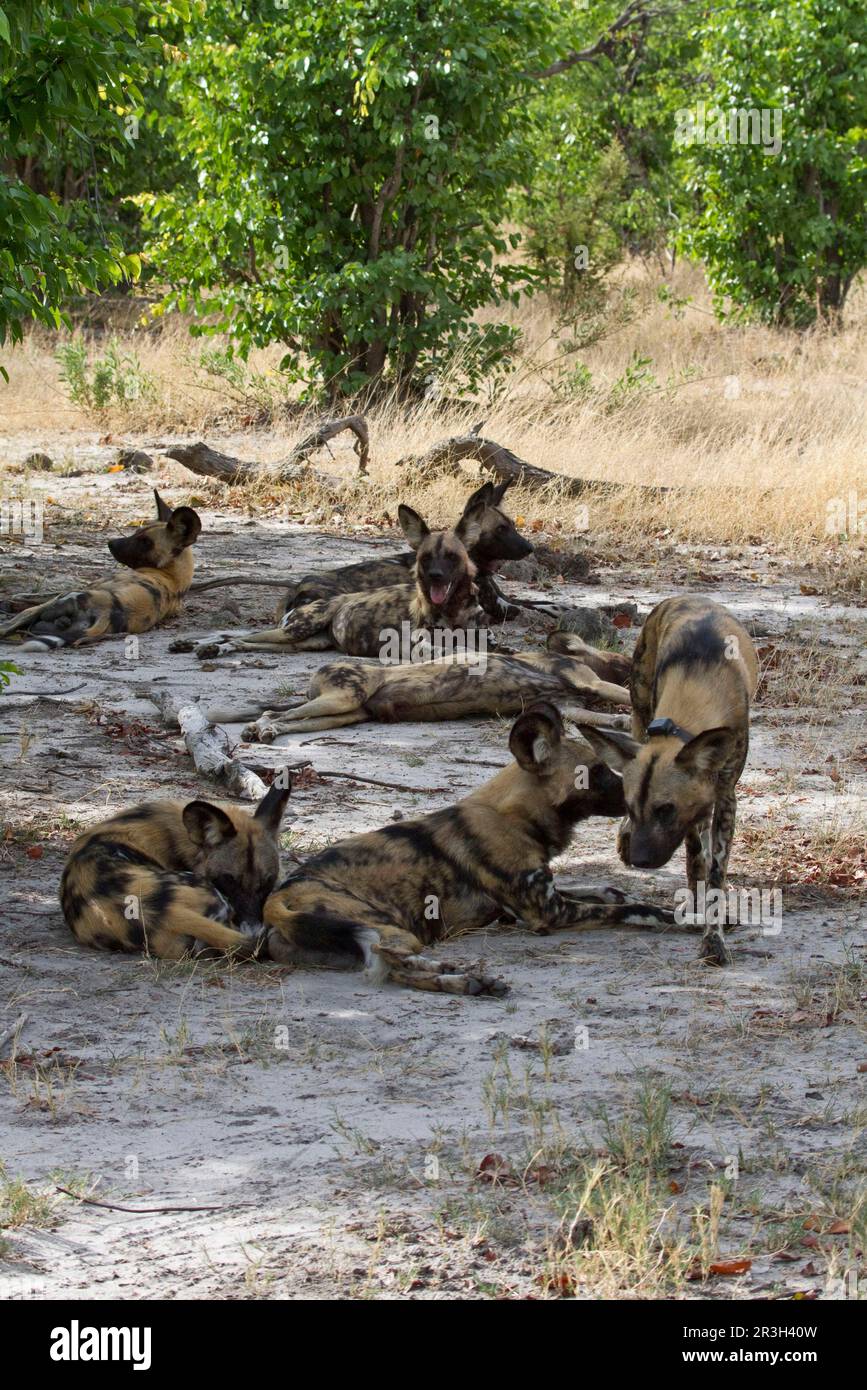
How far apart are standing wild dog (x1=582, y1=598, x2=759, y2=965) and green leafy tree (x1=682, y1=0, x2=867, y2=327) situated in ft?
41.0

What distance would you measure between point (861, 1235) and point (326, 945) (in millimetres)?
1949

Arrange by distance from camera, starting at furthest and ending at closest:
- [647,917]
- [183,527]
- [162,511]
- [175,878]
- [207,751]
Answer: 1. [162,511]
2. [183,527]
3. [207,751]
4. [647,917]
5. [175,878]

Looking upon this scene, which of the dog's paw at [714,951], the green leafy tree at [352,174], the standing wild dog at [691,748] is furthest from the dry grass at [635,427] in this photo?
the dog's paw at [714,951]

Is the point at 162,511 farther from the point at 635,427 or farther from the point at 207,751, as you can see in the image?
the point at 635,427

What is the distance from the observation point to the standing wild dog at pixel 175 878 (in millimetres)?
4484

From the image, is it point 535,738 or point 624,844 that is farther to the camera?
point 535,738

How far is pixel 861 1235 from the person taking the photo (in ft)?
9.41

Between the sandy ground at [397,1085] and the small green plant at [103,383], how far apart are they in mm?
8852

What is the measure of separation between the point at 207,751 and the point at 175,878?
160cm

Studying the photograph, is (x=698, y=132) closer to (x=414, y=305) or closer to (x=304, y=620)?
(x=414, y=305)

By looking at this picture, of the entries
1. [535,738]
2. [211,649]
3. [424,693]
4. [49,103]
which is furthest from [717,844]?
[211,649]

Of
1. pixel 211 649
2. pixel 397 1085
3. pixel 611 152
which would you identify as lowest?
pixel 397 1085

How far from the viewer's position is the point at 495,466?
11102 mm

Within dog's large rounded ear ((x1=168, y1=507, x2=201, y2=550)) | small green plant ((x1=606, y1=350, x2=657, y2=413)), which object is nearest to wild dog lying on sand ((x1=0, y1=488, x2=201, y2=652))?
dog's large rounded ear ((x1=168, y1=507, x2=201, y2=550))
